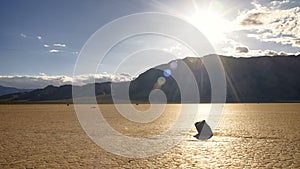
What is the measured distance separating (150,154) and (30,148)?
21.3 feet

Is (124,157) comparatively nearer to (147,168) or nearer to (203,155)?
(147,168)

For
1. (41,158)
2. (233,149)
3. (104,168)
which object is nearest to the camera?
(104,168)

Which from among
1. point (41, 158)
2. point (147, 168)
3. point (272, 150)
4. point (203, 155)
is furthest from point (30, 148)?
point (272, 150)

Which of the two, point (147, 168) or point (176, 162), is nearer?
point (147, 168)

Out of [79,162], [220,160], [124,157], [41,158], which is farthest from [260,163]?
[41,158]

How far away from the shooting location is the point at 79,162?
12.4m

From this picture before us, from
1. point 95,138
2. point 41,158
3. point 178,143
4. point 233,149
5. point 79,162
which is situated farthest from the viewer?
point 95,138

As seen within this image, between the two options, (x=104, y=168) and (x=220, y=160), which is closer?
(x=104, y=168)

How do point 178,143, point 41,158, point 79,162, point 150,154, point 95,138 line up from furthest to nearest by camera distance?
point 95,138
point 178,143
point 150,154
point 41,158
point 79,162

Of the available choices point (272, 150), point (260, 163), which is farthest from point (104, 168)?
point (272, 150)

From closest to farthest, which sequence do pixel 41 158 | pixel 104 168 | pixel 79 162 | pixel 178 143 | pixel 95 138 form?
pixel 104 168 → pixel 79 162 → pixel 41 158 → pixel 178 143 → pixel 95 138

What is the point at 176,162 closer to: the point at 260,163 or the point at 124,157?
the point at 124,157

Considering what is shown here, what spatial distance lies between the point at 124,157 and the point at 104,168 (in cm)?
226

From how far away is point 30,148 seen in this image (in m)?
15.9
